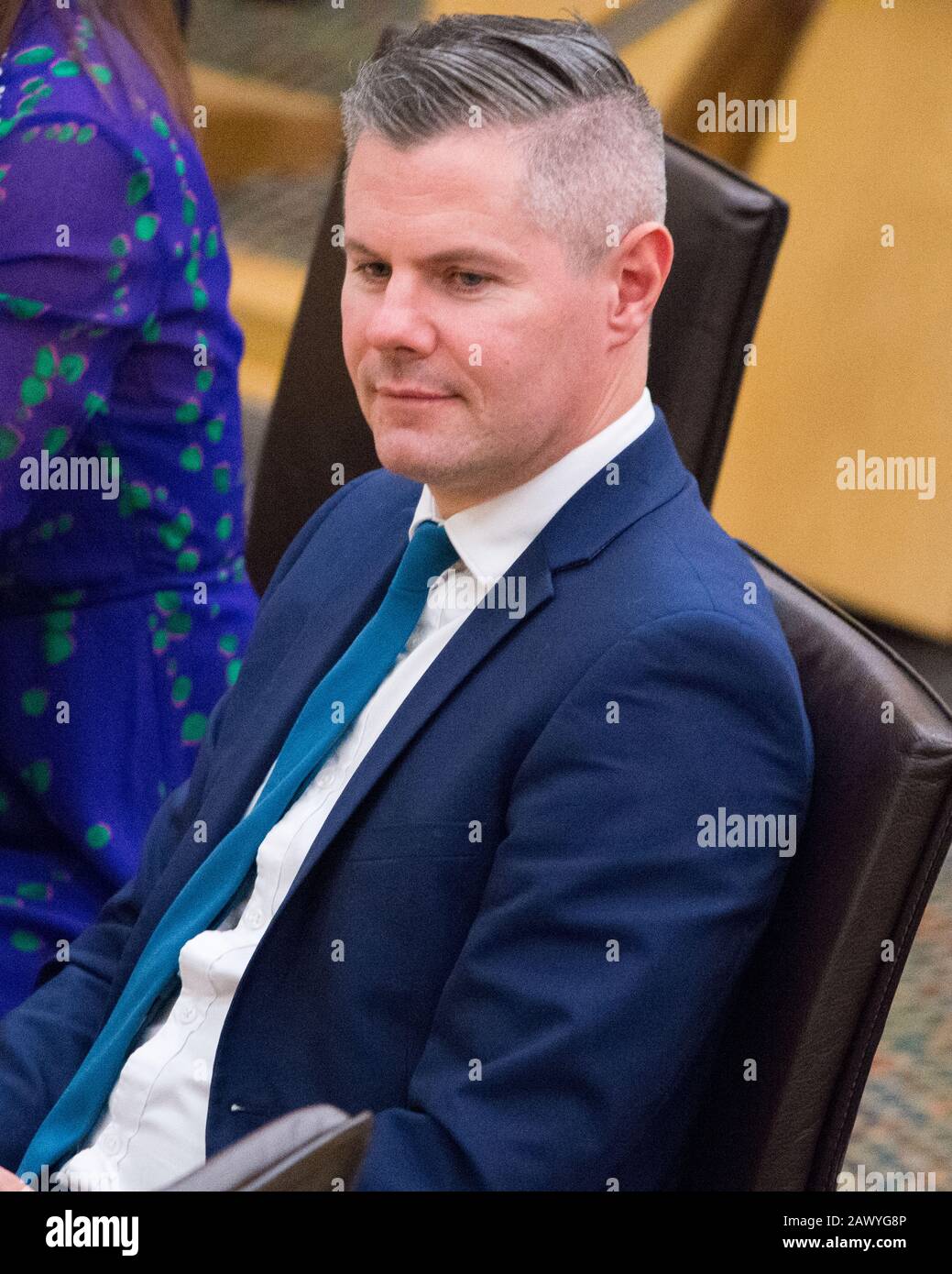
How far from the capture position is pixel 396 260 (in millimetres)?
1032

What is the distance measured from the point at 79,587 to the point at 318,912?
0.54m

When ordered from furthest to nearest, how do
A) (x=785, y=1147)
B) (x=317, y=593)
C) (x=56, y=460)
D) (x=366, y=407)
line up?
(x=56, y=460)
(x=317, y=593)
(x=366, y=407)
(x=785, y=1147)

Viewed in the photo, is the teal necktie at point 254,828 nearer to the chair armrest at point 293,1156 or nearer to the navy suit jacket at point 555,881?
the navy suit jacket at point 555,881

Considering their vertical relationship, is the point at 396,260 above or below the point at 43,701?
above

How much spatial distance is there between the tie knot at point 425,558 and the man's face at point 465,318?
0.06 m

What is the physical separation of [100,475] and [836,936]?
787 mm

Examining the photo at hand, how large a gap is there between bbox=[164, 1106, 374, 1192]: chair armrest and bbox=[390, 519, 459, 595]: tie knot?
51 centimetres

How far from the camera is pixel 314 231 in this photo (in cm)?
415

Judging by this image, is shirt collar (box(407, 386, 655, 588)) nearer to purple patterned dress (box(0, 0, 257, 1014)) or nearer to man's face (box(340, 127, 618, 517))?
man's face (box(340, 127, 618, 517))

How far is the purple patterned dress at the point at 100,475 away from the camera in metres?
1.34

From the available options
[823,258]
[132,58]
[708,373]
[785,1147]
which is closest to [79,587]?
[132,58]

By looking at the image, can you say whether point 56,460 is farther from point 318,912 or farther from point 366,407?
point 318,912

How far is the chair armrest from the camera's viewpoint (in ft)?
2.12

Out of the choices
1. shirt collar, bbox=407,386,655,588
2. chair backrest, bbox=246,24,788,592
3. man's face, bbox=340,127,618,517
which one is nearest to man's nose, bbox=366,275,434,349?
man's face, bbox=340,127,618,517
